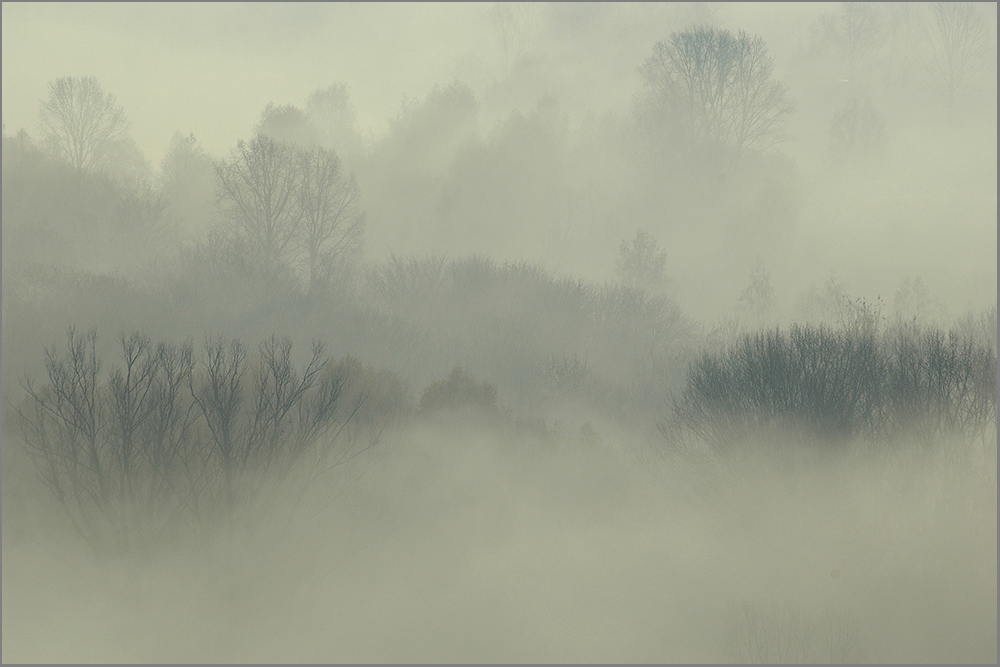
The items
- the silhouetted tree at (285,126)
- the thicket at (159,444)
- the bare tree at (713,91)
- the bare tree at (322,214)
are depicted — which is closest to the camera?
the thicket at (159,444)

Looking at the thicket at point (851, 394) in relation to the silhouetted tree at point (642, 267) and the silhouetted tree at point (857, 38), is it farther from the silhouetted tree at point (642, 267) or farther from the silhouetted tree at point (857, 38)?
the silhouetted tree at point (857, 38)

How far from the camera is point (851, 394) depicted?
32781 mm

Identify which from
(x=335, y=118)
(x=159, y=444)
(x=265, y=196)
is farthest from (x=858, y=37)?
(x=159, y=444)

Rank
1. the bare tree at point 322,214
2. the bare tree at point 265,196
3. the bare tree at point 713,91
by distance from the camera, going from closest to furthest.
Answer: the bare tree at point 265,196, the bare tree at point 322,214, the bare tree at point 713,91

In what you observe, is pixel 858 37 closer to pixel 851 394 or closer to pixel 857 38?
pixel 857 38

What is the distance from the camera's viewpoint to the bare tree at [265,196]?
165 feet

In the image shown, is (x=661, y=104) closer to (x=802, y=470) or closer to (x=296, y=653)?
(x=802, y=470)

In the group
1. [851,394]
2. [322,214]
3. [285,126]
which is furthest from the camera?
[285,126]

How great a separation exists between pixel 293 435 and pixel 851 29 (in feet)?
240

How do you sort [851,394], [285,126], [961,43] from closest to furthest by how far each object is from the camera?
[851,394]
[285,126]
[961,43]

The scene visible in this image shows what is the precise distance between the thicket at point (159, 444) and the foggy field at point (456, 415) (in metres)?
0.20

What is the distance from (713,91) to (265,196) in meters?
41.0

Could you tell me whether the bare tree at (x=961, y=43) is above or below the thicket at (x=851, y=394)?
above

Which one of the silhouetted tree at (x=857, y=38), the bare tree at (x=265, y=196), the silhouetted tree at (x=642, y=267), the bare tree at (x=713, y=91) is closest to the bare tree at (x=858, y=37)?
the silhouetted tree at (x=857, y=38)
